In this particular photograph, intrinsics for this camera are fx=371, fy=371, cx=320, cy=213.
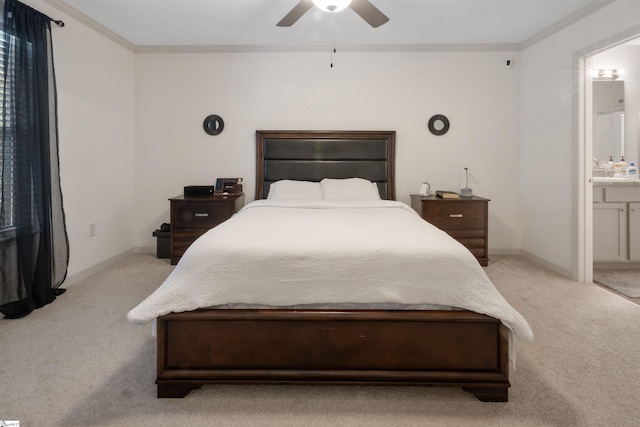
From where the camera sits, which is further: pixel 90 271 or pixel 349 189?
pixel 349 189

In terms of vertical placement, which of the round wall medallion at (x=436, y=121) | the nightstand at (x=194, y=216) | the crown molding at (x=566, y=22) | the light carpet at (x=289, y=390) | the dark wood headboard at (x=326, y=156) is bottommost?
the light carpet at (x=289, y=390)

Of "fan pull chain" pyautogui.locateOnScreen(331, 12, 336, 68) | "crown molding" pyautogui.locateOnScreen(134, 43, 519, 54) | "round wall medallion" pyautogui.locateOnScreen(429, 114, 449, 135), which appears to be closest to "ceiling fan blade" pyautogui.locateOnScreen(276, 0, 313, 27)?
"fan pull chain" pyautogui.locateOnScreen(331, 12, 336, 68)

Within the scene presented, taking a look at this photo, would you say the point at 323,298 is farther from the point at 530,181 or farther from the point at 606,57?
the point at 606,57

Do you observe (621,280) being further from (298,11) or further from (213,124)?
(213,124)

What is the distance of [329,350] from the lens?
164 cm

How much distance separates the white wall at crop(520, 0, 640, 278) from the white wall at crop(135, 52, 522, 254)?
7.6 inches

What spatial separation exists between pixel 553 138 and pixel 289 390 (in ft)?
11.6

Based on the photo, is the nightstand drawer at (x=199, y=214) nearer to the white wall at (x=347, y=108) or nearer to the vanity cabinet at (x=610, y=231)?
the white wall at (x=347, y=108)

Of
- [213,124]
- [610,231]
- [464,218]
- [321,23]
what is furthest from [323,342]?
[610,231]

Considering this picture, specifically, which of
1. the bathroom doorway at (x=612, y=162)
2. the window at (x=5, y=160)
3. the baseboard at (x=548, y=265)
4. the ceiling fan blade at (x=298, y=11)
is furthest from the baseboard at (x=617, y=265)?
the window at (x=5, y=160)

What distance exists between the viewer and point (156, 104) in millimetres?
4316

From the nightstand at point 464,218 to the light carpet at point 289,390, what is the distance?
135 centimetres

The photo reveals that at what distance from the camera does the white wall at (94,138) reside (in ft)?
10.5

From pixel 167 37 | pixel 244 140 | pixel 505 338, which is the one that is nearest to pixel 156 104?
pixel 167 37
